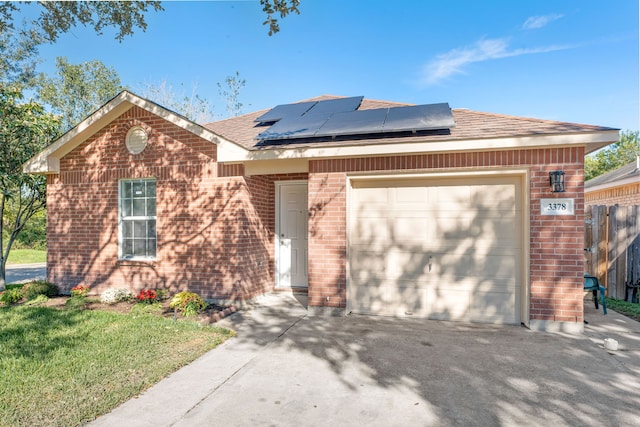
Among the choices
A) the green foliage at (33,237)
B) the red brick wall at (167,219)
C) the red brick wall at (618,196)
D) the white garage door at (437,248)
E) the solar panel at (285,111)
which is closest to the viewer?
the white garage door at (437,248)

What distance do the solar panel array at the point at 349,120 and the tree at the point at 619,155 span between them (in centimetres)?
3398

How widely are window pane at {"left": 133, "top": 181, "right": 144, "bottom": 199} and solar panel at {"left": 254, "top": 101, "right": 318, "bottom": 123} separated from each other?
116 inches

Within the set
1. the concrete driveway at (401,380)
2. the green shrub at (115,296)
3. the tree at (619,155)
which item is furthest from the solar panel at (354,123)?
the tree at (619,155)

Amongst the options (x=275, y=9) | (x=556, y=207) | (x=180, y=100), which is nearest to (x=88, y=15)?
(x=275, y=9)

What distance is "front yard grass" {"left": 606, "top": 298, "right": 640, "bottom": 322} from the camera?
250 inches

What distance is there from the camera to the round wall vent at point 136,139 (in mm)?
7406

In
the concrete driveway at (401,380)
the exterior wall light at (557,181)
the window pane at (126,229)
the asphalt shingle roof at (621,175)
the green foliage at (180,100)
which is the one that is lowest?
the concrete driveway at (401,380)

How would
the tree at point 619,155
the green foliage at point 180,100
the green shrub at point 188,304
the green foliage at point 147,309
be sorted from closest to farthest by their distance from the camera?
the green shrub at point 188,304, the green foliage at point 147,309, the green foliage at point 180,100, the tree at point 619,155

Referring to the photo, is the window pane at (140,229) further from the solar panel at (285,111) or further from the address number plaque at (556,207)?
the address number plaque at (556,207)

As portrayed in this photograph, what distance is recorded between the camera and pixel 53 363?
12.7 ft

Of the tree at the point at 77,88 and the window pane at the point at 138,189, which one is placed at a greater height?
the tree at the point at 77,88

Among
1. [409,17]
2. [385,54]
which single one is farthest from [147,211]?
[385,54]

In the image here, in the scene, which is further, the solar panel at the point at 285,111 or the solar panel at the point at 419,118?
the solar panel at the point at 285,111

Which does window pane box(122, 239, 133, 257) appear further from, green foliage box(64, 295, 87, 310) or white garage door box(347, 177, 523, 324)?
white garage door box(347, 177, 523, 324)
